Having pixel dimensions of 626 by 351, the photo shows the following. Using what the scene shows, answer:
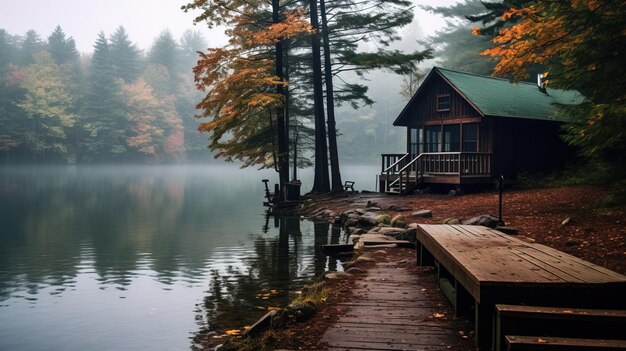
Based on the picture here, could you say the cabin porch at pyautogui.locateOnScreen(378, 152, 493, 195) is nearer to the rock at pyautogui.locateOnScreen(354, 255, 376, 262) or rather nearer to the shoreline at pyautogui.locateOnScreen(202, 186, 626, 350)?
the shoreline at pyautogui.locateOnScreen(202, 186, 626, 350)

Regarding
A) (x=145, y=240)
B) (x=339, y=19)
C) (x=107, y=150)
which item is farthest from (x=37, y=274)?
(x=107, y=150)

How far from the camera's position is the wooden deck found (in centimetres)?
523

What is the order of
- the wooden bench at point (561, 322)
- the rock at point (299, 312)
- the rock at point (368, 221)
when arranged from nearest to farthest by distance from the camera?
the wooden bench at point (561, 322) → the rock at point (299, 312) → the rock at point (368, 221)

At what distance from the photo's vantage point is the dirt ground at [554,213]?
9922 millimetres

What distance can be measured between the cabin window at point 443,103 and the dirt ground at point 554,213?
18.8 feet

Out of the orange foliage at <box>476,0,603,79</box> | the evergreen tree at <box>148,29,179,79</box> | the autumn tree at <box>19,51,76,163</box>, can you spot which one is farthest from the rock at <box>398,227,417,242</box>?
the evergreen tree at <box>148,29,179,79</box>

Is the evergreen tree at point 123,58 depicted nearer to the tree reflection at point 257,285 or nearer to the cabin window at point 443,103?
the cabin window at point 443,103

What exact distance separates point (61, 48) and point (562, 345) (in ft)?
312

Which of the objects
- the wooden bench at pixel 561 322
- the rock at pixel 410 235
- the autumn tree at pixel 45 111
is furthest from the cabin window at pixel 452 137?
the autumn tree at pixel 45 111

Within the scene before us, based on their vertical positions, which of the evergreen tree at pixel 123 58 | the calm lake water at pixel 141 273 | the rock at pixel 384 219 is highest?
the evergreen tree at pixel 123 58

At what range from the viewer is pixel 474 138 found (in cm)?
2812

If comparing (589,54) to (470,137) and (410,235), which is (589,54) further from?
(470,137)

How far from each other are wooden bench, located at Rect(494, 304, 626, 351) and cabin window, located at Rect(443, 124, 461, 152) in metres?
25.0

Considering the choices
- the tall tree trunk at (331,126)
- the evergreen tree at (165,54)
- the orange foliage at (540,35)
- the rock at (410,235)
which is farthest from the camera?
the evergreen tree at (165,54)
